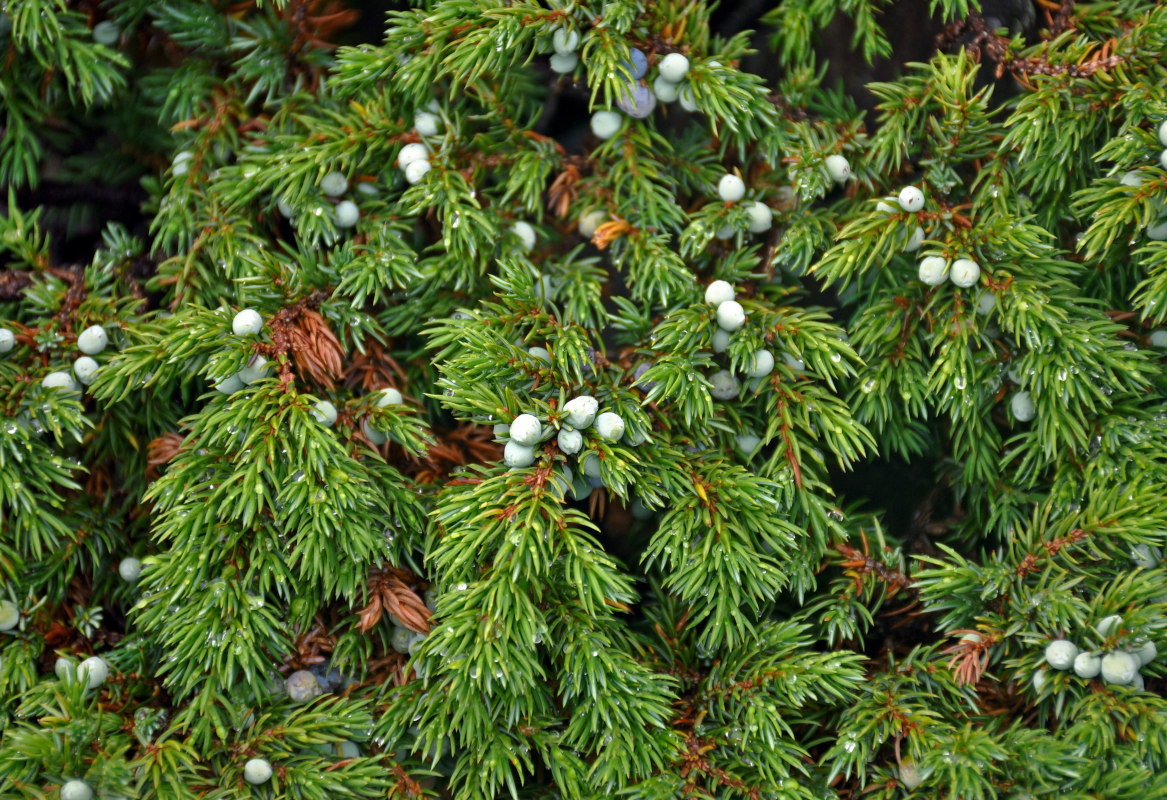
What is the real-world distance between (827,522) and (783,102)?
1.41 ft

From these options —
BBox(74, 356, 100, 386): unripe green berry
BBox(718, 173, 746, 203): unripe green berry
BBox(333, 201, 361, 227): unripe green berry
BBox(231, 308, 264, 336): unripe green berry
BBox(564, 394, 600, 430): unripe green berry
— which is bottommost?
BBox(74, 356, 100, 386): unripe green berry

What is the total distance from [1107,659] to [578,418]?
1.61 ft

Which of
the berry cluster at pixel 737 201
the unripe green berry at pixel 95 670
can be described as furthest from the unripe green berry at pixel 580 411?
the unripe green berry at pixel 95 670

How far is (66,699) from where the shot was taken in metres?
0.80

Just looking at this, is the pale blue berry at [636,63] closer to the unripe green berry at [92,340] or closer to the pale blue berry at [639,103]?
the pale blue berry at [639,103]

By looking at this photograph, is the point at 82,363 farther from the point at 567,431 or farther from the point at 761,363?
the point at 761,363

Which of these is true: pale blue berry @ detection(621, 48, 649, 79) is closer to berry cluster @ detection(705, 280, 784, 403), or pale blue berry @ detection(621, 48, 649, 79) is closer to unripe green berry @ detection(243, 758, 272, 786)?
berry cluster @ detection(705, 280, 784, 403)

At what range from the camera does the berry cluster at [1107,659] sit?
0.75 meters

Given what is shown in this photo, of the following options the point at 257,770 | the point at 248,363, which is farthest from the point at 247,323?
the point at 257,770

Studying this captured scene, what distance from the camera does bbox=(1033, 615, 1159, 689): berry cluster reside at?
0.75m

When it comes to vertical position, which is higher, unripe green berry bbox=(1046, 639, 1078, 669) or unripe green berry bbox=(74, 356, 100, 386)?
unripe green berry bbox=(74, 356, 100, 386)

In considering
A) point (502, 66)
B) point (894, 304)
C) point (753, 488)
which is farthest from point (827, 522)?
point (502, 66)

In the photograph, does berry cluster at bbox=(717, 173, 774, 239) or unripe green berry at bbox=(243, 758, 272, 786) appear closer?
unripe green berry at bbox=(243, 758, 272, 786)

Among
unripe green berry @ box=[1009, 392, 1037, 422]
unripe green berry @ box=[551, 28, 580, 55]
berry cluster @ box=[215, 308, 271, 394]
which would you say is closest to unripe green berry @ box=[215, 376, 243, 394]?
berry cluster @ box=[215, 308, 271, 394]
